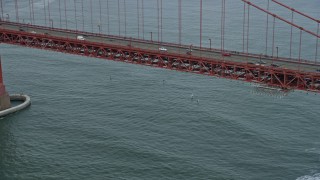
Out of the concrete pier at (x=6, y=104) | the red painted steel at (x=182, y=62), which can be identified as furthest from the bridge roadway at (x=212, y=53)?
the concrete pier at (x=6, y=104)

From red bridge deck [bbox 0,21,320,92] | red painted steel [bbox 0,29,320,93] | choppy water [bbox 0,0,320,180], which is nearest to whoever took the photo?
red painted steel [bbox 0,29,320,93]

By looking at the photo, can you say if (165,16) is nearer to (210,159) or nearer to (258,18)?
(258,18)

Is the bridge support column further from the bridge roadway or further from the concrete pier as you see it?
the bridge roadway

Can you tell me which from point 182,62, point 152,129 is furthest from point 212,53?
point 152,129

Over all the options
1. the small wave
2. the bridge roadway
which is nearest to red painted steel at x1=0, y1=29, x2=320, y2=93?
the bridge roadway

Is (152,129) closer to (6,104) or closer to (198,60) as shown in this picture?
(198,60)

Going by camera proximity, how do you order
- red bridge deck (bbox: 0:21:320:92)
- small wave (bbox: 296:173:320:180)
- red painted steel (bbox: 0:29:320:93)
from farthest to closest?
small wave (bbox: 296:173:320:180) < red bridge deck (bbox: 0:21:320:92) < red painted steel (bbox: 0:29:320:93)

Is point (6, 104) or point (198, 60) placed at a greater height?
point (198, 60)
